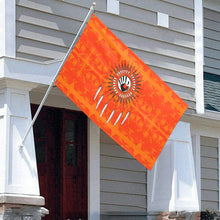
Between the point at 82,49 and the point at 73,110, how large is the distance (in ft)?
6.75

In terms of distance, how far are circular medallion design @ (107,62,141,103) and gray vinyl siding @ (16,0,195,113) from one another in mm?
1042

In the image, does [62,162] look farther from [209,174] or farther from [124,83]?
[209,174]

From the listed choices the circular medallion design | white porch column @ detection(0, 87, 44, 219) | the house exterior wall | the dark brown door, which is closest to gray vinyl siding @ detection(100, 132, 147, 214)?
the house exterior wall

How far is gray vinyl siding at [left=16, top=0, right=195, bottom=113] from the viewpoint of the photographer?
33.2 feet

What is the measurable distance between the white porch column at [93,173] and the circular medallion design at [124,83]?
160 cm

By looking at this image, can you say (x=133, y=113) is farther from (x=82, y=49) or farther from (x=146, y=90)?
(x=82, y=49)

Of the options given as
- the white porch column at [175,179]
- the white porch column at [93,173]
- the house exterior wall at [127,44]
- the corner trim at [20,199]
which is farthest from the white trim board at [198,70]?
the corner trim at [20,199]

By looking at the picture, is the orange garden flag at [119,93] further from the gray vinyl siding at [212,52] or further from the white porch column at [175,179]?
the gray vinyl siding at [212,52]

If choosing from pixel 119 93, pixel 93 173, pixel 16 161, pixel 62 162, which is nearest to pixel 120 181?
pixel 93 173

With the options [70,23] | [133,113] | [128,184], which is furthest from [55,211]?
[70,23]

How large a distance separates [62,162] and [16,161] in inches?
68.8

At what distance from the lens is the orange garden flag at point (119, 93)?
9.38 meters

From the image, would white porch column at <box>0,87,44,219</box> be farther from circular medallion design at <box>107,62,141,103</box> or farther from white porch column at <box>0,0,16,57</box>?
circular medallion design at <box>107,62,141,103</box>

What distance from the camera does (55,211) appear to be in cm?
1100
